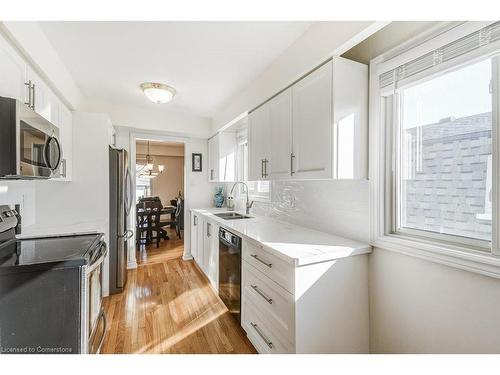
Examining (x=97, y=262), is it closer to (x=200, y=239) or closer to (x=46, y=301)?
(x=46, y=301)

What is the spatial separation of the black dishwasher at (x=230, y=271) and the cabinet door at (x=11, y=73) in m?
1.71

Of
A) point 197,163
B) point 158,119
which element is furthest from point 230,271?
point 158,119

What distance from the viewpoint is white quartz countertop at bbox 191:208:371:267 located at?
1351mm

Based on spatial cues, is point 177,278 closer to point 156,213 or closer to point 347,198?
point 156,213

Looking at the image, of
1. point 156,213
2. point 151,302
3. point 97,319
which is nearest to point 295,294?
point 97,319

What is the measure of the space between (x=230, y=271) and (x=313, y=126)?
1.46m

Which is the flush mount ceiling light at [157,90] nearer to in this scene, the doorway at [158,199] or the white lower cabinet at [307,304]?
the doorway at [158,199]

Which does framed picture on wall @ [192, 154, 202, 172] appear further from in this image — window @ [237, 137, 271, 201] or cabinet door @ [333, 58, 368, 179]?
cabinet door @ [333, 58, 368, 179]

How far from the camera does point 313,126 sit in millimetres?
1604

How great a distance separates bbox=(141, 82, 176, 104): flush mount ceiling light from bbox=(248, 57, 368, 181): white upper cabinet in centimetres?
140

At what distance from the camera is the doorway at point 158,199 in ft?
15.2

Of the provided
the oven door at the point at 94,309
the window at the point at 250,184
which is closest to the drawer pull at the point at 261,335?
the oven door at the point at 94,309
